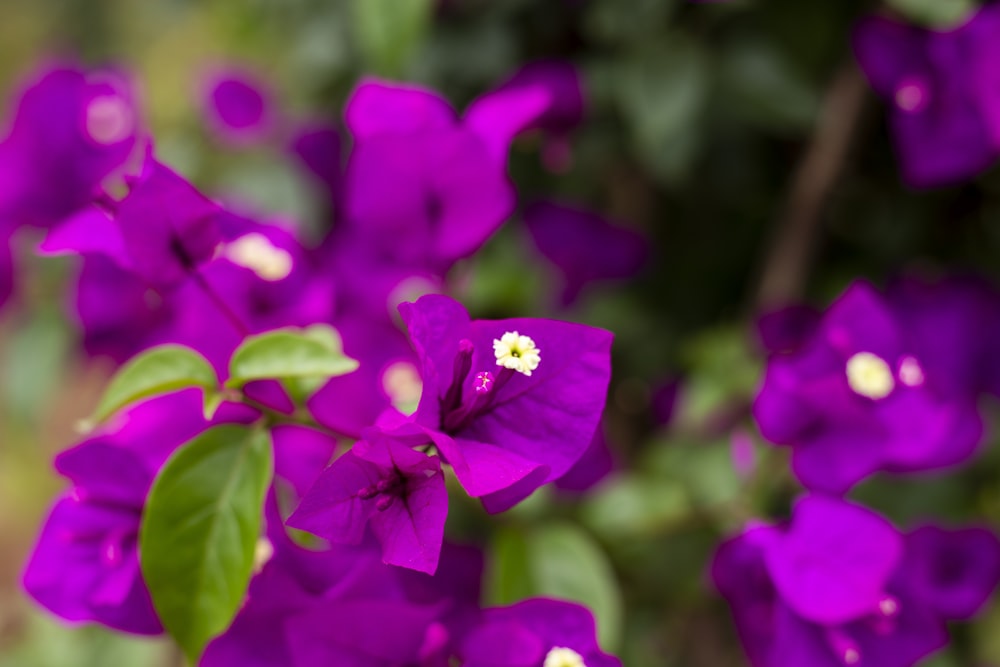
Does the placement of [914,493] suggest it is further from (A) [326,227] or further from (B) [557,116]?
(A) [326,227]

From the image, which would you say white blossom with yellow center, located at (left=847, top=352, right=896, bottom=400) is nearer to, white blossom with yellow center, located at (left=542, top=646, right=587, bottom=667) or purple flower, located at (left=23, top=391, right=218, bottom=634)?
white blossom with yellow center, located at (left=542, top=646, right=587, bottom=667)

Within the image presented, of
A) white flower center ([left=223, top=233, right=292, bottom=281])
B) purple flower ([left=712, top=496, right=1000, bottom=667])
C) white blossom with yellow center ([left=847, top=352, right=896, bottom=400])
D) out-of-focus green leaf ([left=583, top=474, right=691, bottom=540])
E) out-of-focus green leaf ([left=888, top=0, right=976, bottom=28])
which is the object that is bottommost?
out-of-focus green leaf ([left=583, top=474, right=691, bottom=540])

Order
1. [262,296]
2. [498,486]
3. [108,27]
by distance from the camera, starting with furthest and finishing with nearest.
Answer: [108,27] → [262,296] → [498,486]

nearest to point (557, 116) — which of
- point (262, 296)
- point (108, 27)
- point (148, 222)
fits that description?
point (262, 296)

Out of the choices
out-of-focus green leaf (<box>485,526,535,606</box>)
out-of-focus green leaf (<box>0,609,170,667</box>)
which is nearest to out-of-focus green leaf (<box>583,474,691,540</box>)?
out-of-focus green leaf (<box>485,526,535,606</box>)

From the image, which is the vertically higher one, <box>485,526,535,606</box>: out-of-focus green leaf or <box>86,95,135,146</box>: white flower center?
<box>86,95,135,146</box>: white flower center

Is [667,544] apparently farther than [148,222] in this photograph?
Yes
